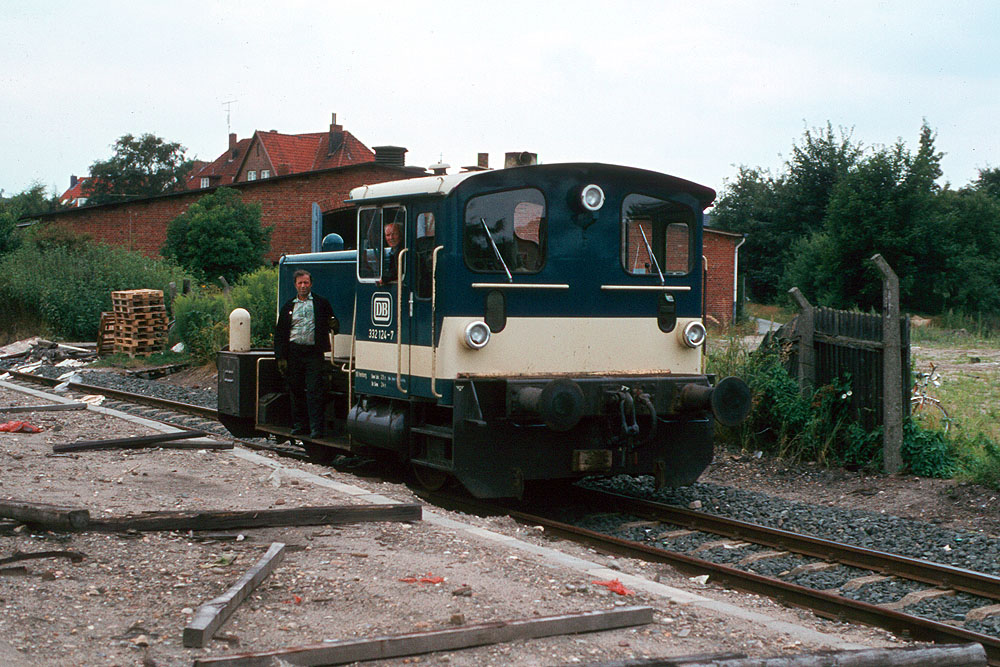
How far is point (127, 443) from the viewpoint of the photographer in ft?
32.9

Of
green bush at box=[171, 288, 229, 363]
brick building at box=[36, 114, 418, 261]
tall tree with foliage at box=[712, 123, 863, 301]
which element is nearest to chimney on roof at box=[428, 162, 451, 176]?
green bush at box=[171, 288, 229, 363]

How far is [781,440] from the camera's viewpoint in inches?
424

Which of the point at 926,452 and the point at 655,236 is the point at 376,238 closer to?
the point at 655,236

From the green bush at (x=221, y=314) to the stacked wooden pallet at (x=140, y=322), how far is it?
678 mm

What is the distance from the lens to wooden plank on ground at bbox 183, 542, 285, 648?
4.34m

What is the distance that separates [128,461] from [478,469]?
3559mm

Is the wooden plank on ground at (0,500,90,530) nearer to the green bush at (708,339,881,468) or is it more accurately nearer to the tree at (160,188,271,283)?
the green bush at (708,339,881,468)

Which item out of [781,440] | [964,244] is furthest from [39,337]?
[964,244]

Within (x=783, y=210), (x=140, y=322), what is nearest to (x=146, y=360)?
(x=140, y=322)

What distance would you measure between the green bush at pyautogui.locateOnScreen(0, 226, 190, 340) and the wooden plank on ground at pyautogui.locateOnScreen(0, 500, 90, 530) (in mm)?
21319

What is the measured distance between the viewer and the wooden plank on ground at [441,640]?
4070mm

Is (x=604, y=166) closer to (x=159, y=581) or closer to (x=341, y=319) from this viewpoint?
(x=341, y=319)

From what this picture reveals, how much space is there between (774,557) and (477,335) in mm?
2728

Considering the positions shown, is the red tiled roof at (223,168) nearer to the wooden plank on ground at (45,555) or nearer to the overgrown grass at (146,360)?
the overgrown grass at (146,360)
